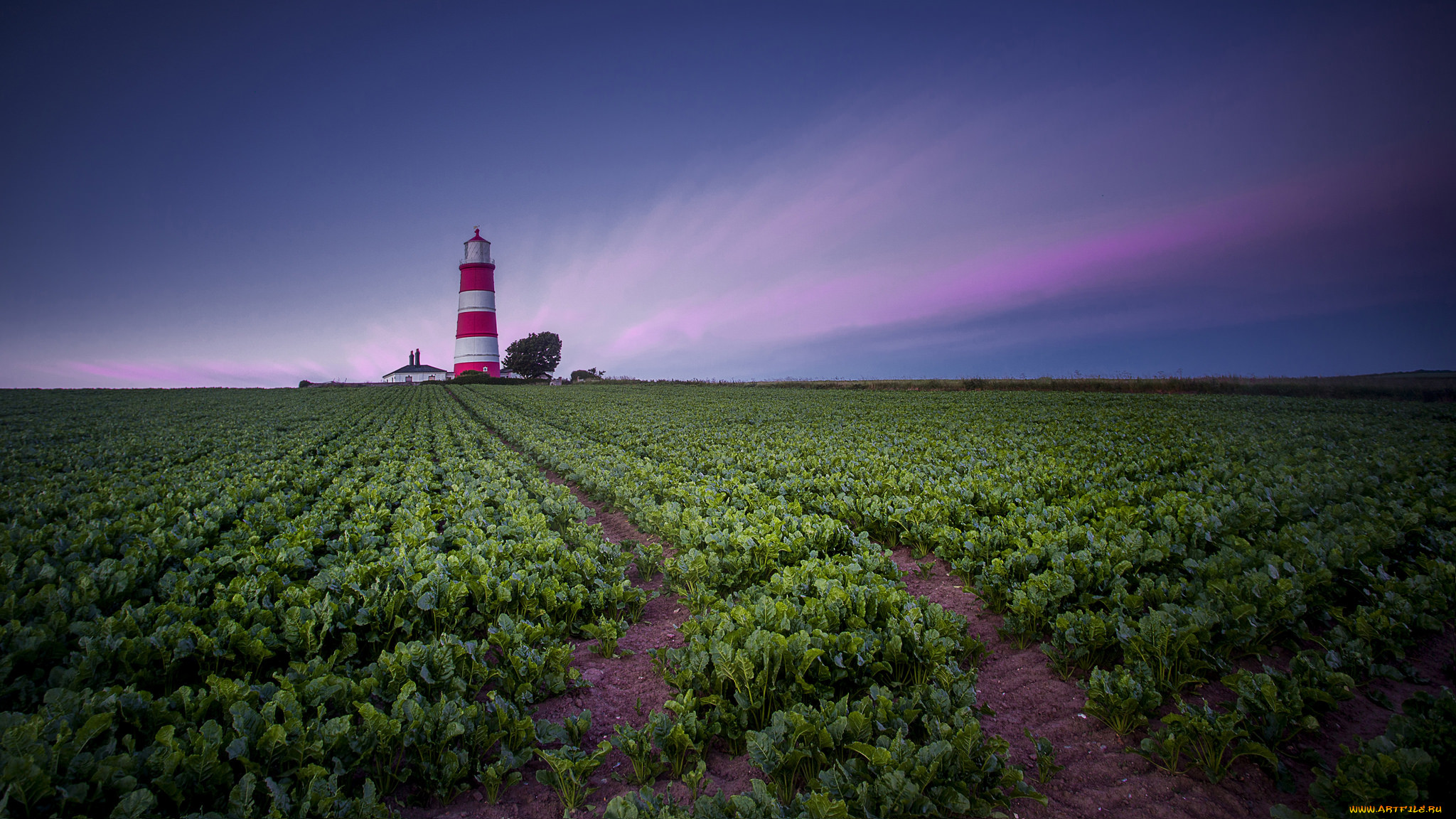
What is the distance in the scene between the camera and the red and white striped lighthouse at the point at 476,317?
74938 mm

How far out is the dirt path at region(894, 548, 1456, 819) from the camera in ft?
10.4

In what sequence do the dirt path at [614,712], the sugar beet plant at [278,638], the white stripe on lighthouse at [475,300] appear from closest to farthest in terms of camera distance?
the sugar beet plant at [278,638], the dirt path at [614,712], the white stripe on lighthouse at [475,300]

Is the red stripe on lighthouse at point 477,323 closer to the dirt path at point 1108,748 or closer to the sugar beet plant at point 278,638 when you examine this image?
the sugar beet plant at point 278,638

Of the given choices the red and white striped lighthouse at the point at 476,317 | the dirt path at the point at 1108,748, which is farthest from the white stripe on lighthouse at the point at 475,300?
the dirt path at the point at 1108,748

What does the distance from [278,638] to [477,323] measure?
78085 mm

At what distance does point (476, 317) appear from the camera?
74.9m

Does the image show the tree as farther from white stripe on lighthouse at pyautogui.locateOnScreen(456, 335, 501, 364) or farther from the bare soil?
the bare soil

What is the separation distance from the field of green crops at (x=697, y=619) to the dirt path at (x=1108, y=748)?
132mm

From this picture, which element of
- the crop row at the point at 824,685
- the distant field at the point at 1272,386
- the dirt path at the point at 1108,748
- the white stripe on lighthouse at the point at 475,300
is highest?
the white stripe on lighthouse at the point at 475,300

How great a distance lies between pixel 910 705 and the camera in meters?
3.56

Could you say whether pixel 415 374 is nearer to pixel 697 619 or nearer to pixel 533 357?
pixel 533 357

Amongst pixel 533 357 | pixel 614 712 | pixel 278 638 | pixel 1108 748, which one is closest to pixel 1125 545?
pixel 1108 748

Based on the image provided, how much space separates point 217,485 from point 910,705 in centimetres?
1194

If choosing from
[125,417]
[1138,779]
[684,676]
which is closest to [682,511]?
[684,676]
